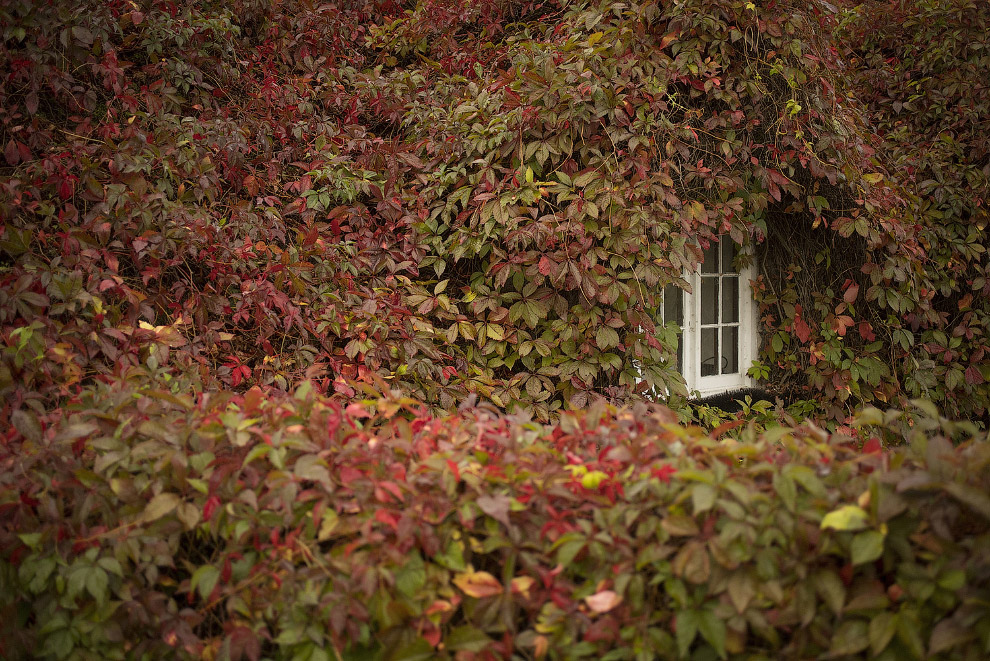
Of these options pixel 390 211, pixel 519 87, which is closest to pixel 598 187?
pixel 519 87

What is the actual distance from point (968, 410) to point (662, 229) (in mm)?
3025

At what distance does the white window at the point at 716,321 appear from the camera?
199 inches

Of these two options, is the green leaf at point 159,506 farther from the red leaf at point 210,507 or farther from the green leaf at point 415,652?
the green leaf at point 415,652

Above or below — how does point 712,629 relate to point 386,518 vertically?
below

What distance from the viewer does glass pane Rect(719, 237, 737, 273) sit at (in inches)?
205

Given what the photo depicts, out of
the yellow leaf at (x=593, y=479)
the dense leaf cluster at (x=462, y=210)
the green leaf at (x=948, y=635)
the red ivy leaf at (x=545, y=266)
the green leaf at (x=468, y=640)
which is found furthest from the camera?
the red ivy leaf at (x=545, y=266)

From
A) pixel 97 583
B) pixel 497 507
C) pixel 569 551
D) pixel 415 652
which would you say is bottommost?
pixel 415 652

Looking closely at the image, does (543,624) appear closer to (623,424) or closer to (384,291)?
(623,424)

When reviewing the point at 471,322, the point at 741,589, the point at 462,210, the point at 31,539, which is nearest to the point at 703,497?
the point at 741,589

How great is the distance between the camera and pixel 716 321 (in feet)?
17.1

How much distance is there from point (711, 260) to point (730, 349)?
728mm

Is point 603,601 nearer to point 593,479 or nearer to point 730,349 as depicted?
point 593,479

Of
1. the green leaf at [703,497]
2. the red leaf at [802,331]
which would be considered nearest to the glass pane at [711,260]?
the red leaf at [802,331]

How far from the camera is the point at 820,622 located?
1.54 metres
